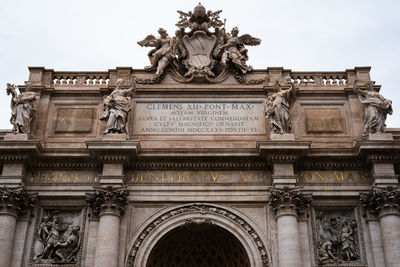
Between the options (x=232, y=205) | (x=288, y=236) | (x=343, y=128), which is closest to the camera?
(x=288, y=236)

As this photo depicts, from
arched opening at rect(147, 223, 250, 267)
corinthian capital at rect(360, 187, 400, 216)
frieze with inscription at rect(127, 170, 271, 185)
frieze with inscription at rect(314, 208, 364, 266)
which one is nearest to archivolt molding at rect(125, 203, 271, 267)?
arched opening at rect(147, 223, 250, 267)

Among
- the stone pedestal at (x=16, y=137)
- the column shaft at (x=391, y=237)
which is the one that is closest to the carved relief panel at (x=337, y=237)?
the column shaft at (x=391, y=237)

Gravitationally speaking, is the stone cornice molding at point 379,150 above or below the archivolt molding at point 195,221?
above

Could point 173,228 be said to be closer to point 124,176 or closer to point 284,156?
point 124,176

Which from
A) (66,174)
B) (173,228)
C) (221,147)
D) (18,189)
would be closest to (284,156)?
(221,147)

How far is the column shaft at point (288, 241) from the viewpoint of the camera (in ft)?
58.1

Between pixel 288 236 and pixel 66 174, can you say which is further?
pixel 66 174

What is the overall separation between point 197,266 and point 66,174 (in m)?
5.59

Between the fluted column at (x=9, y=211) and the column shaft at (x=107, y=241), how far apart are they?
2.69 m

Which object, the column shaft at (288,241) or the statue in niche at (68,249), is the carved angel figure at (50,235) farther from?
the column shaft at (288,241)

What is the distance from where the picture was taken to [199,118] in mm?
21141

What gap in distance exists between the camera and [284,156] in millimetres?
19391

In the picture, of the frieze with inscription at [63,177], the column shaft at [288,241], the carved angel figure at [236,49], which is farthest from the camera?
the carved angel figure at [236,49]

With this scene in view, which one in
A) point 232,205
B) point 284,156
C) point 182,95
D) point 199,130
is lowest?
point 232,205
